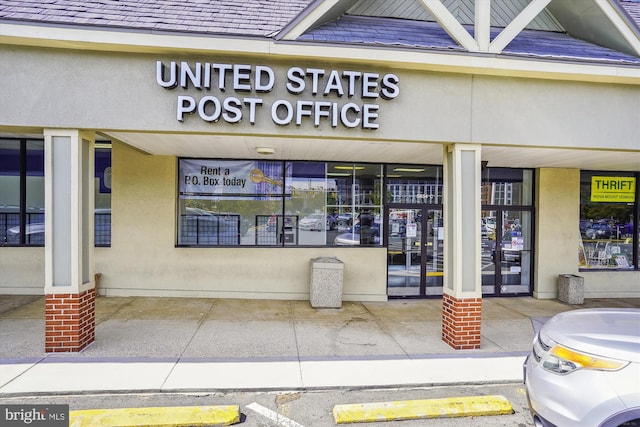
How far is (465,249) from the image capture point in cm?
609

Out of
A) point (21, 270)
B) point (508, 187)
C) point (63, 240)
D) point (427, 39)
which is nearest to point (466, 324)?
point (427, 39)

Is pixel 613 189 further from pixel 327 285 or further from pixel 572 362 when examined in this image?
pixel 572 362

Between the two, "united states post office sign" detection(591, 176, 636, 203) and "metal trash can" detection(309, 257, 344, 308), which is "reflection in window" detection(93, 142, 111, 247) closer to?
"metal trash can" detection(309, 257, 344, 308)

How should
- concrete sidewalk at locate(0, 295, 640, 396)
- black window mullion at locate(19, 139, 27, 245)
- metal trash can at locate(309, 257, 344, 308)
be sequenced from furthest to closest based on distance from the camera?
black window mullion at locate(19, 139, 27, 245) < metal trash can at locate(309, 257, 344, 308) < concrete sidewalk at locate(0, 295, 640, 396)

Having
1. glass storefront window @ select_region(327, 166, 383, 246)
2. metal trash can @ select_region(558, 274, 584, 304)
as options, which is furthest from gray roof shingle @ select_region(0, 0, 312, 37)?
metal trash can @ select_region(558, 274, 584, 304)

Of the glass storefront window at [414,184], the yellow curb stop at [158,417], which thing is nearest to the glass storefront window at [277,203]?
the glass storefront window at [414,184]

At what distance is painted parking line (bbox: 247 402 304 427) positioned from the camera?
159 inches

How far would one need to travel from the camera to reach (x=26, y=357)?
538 centimetres

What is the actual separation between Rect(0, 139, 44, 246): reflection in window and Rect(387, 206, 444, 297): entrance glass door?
8.16m

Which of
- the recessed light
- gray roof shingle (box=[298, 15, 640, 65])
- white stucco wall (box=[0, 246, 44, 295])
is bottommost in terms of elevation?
white stucco wall (box=[0, 246, 44, 295])

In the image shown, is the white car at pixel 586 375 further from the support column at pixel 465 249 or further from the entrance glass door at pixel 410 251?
the entrance glass door at pixel 410 251

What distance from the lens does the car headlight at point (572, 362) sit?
3.00 m

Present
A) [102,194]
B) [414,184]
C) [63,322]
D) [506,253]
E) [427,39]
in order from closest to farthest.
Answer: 1. [63,322]
2. [427,39]
3. [102,194]
4. [414,184]
5. [506,253]

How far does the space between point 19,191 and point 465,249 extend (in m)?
9.58
